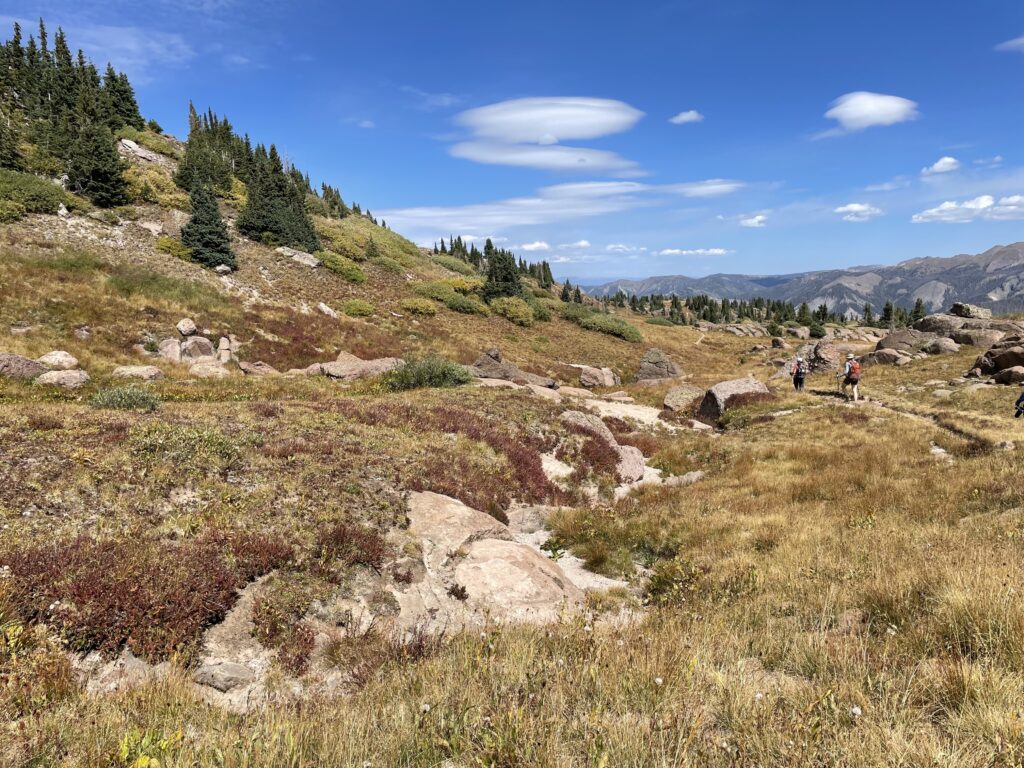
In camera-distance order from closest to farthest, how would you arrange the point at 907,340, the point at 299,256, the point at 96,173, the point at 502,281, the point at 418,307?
the point at 96,173
the point at 907,340
the point at 418,307
the point at 299,256
the point at 502,281

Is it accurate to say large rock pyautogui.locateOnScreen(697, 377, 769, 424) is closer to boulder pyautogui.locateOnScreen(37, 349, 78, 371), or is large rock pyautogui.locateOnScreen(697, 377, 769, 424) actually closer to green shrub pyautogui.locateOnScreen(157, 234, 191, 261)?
boulder pyautogui.locateOnScreen(37, 349, 78, 371)

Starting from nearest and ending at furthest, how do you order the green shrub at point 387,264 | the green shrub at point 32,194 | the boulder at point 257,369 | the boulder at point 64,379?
the boulder at point 64,379 → the boulder at point 257,369 → the green shrub at point 32,194 → the green shrub at point 387,264

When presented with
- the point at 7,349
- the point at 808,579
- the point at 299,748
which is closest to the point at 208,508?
the point at 299,748

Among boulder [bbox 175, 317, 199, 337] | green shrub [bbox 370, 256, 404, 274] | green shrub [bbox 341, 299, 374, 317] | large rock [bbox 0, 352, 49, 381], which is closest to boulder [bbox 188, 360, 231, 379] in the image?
boulder [bbox 175, 317, 199, 337]

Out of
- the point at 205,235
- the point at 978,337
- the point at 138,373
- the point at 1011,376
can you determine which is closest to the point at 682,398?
the point at 1011,376

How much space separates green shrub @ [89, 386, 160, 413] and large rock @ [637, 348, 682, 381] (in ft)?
121

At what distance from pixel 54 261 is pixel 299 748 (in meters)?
41.1

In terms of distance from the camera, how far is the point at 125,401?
1489 cm

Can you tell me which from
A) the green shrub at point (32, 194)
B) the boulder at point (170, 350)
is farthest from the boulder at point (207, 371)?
the green shrub at point (32, 194)

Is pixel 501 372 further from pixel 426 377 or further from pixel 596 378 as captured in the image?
pixel 596 378

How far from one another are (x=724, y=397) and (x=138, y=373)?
97.1 ft

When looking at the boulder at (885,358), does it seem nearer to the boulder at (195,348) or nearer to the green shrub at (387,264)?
the boulder at (195,348)

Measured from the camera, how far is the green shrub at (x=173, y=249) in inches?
1606

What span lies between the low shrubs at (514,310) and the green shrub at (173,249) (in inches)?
1214
